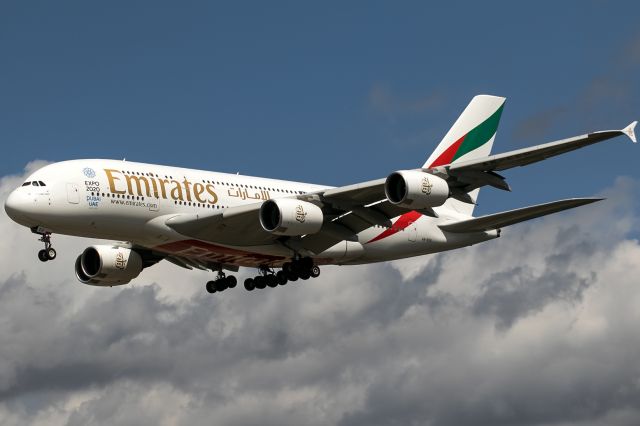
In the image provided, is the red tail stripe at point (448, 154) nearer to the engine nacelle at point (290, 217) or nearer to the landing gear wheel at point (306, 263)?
the landing gear wheel at point (306, 263)

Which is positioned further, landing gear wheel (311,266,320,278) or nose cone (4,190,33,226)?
landing gear wheel (311,266,320,278)

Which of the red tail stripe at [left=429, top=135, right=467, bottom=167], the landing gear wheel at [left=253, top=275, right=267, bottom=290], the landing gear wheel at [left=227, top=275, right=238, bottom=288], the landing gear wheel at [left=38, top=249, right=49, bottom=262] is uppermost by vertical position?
the red tail stripe at [left=429, top=135, right=467, bottom=167]

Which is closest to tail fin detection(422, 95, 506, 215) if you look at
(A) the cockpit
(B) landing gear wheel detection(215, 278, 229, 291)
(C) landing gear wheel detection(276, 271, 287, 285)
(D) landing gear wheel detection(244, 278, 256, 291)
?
(C) landing gear wheel detection(276, 271, 287, 285)

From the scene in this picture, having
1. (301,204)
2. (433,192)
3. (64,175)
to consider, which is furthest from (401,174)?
(64,175)

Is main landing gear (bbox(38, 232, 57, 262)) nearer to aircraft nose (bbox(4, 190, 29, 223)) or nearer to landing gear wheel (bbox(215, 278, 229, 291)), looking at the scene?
aircraft nose (bbox(4, 190, 29, 223))

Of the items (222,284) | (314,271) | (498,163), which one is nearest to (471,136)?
(314,271)

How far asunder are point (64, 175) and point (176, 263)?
32.4ft

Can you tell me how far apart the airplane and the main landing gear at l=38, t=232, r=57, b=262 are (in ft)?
0.13

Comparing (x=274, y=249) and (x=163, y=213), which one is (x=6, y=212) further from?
(x=274, y=249)

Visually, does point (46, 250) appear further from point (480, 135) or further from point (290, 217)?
point (480, 135)

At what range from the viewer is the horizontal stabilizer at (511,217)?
46531 millimetres

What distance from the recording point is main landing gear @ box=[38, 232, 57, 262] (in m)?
45.8

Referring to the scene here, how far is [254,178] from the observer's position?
52.0 metres

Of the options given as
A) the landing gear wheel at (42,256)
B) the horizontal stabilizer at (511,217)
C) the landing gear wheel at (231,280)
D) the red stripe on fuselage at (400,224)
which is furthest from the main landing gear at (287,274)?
the landing gear wheel at (42,256)
